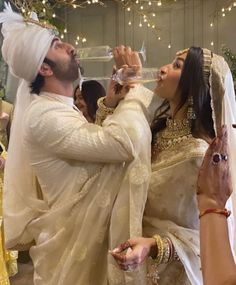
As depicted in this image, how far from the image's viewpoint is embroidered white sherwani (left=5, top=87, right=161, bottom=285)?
1.47m

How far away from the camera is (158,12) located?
584cm

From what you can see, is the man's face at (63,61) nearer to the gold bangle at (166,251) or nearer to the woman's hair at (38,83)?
the woman's hair at (38,83)

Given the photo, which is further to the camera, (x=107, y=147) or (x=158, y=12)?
(x=158, y=12)

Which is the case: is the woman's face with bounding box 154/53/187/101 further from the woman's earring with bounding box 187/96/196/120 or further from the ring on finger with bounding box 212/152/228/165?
the ring on finger with bounding box 212/152/228/165

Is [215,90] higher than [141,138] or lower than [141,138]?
higher

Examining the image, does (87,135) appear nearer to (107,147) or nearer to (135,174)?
(107,147)

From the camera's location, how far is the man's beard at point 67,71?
165 centimetres

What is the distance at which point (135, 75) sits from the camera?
161 cm

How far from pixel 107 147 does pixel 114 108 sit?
0.90 feet

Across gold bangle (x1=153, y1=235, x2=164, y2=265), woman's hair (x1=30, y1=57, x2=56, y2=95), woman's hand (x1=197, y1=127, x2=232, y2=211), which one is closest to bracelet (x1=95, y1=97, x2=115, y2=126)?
woman's hair (x1=30, y1=57, x2=56, y2=95)

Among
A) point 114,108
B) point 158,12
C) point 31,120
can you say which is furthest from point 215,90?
point 158,12

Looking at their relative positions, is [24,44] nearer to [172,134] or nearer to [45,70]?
[45,70]

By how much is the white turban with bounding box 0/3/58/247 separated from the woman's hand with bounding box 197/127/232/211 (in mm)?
855

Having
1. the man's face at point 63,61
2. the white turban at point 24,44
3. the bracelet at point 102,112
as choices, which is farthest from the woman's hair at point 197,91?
the white turban at point 24,44
